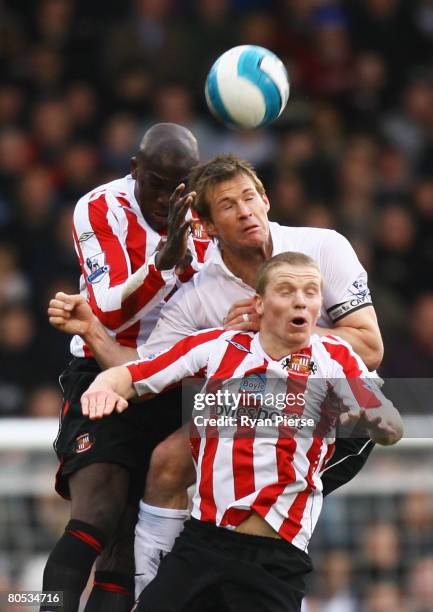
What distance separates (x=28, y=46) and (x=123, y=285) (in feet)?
15.7

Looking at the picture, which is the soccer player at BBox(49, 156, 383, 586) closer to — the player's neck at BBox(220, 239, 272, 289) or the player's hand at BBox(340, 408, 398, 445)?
the player's neck at BBox(220, 239, 272, 289)

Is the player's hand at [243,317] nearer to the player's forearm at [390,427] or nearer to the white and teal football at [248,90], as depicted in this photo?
the player's forearm at [390,427]

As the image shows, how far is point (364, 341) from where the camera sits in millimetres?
4730

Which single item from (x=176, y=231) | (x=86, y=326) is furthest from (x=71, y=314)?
(x=176, y=231)

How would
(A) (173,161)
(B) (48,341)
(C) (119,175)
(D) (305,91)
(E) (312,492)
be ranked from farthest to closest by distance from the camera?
1. (D) (305,91)
2. (C) (119,175)
3. (B) (48,341)
4. (A) (173,161)
5. (E) (312,492)

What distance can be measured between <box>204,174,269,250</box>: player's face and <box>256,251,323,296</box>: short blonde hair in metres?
0.25

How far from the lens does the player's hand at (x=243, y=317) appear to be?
4.61m

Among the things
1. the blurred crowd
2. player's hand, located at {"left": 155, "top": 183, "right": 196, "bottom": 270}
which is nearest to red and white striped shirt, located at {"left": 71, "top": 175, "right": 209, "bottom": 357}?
player's hand, located at {"left": 155, "top": 183, "right": 196, "bottom": 270}

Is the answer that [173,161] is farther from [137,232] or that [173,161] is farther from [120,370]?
[120,370]

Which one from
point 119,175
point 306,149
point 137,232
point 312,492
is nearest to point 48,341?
point 119,175

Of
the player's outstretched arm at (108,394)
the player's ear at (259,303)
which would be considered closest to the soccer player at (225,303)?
the player's ear at (259,303)

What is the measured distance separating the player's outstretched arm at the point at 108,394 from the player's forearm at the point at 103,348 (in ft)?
0.56

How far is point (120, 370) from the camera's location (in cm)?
459

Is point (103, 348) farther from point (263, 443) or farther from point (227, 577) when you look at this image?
point (227, 577)
